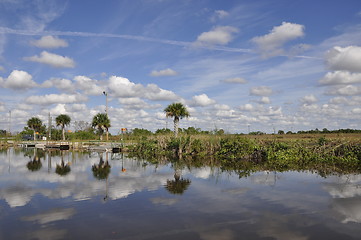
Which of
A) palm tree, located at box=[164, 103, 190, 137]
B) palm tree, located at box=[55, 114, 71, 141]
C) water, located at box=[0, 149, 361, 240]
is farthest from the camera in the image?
palm tree, located at box=[55, 114, 71, 141]

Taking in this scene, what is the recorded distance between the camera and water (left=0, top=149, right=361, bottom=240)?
7.05 m

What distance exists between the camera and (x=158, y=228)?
7.32 m

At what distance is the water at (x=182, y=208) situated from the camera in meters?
7.05

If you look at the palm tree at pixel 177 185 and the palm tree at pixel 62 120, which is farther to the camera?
the palm tree at pixel 62 120

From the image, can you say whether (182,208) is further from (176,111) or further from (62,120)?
(62,120)

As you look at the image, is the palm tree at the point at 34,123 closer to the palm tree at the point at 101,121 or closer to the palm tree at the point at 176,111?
the palm tree at the point at 101,121

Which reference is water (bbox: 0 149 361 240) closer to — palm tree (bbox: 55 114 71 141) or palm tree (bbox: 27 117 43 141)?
palm tree (bbox: 55 114 71 141)

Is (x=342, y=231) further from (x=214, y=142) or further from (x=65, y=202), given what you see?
(x=214, y=142)

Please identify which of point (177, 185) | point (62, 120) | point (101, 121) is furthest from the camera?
point (62, 120)

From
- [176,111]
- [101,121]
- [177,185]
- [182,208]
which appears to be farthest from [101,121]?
[182,208]

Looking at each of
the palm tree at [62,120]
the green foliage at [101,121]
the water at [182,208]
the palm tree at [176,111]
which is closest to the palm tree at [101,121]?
the green foliage at [101,121]

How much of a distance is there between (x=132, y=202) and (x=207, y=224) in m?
3.36

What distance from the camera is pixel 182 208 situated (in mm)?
9188

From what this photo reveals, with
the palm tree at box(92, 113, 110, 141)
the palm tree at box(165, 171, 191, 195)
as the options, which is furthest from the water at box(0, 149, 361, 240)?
the palm tree at box(92, 113, 110, 141)
